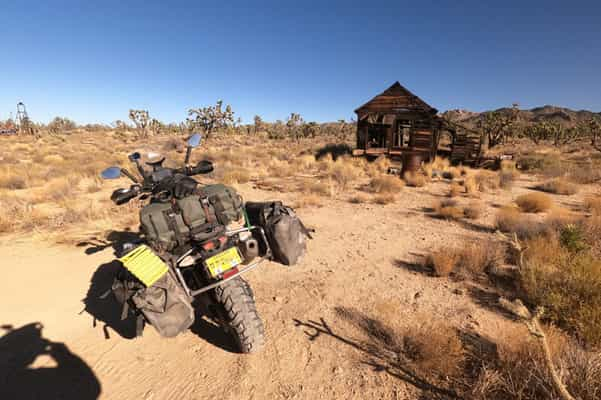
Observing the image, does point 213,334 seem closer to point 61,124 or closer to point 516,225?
point 516,225

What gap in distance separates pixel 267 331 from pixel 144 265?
186 centimetres

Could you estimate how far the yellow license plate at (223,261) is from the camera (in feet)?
8.08

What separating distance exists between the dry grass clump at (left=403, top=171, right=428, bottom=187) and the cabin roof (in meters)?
5.52

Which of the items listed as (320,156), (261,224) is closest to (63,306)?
(261,224)

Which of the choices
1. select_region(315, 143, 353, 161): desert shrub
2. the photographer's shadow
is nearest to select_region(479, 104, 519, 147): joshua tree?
select_region(315, 143, 353, 161): desert shrub

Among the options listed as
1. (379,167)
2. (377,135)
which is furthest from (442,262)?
(377,135)

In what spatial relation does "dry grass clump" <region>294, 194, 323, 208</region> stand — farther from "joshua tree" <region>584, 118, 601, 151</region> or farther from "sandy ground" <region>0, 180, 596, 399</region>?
"joshua tree" <region>584, 118, 601, 151</region>

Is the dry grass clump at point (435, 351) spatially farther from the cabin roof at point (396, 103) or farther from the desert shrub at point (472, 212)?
the cabin roof at point (396, 103)

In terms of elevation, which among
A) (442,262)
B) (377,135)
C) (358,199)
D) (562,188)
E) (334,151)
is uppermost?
(377,135)

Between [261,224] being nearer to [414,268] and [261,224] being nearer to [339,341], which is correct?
[339,341]

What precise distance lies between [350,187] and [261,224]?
29.2 feet

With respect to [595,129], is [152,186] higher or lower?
lower

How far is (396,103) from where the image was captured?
16109 mm

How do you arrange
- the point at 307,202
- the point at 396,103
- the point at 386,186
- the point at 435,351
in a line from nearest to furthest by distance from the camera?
the point at 435,351
the point at 307,202
the point at 386,186
the point at 396,103
